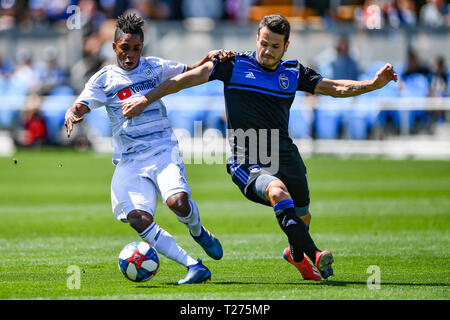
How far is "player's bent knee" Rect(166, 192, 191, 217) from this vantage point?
7.60 m

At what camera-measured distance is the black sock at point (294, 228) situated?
7267 millimetres

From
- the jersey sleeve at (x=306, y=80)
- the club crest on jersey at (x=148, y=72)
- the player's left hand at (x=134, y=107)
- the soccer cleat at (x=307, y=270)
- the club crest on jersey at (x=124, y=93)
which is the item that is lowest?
the soccer cleat at (x=307, y=270)

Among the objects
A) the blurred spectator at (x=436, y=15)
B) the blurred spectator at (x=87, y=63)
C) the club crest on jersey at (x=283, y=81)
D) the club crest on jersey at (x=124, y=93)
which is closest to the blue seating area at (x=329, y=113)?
the blurred spectator at (x=87, y=63)

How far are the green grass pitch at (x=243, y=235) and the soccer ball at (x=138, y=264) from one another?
0.33 ft

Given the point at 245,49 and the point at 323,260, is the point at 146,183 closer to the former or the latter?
the point at 323,260

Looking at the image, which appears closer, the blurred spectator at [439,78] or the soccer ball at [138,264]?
the soccer ball at [138,264]

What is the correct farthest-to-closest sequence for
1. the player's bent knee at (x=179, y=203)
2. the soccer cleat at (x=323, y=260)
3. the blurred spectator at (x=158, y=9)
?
the blurred spectator at (x=158, y=9), the player's bent knee at (x=179, y=203), the soccer cleat at (x=323, y=260)

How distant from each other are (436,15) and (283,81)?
54.7ft

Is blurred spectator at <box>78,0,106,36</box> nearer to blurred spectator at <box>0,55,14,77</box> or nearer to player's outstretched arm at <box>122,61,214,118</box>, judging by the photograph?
blurred spectator at <box>0,55,14,77</box>

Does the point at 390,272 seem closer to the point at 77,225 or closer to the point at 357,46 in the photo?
the point at 77,225

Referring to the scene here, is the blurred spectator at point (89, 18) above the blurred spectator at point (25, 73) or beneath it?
above

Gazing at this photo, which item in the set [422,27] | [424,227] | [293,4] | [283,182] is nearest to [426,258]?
[283,182]

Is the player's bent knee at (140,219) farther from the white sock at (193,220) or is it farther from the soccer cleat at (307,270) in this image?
the soccer cleat at (307,270)
